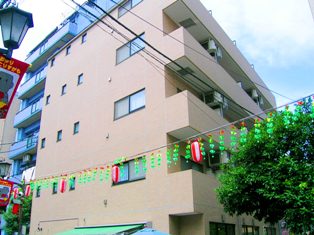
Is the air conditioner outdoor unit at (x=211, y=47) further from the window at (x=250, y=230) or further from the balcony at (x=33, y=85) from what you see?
the balcony at (x=33, y=85)

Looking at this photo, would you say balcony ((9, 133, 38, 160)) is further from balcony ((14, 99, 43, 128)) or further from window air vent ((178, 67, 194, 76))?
window air vent ((178, 67, 194, 76))

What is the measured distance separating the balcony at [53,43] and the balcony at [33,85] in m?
2.02

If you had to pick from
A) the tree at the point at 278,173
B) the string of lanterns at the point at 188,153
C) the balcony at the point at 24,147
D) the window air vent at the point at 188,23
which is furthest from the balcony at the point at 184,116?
the balcony at the point at 24,147

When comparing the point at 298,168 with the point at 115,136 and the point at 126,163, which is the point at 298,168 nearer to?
the point at 126,163

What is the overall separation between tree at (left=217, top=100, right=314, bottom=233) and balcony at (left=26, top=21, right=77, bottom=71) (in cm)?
2069

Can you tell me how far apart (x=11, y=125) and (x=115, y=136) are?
959 inches

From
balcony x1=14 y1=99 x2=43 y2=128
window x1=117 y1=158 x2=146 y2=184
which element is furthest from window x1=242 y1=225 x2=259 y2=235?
balcony x1=14 y1=99 x2=43 y2=128

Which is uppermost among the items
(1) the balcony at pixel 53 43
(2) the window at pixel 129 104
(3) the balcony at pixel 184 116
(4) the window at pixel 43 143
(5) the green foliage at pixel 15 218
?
(1) the balcony at pixel 53 43

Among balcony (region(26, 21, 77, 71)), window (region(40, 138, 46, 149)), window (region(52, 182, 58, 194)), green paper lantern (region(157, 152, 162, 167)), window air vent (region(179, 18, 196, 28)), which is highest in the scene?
balcony (region(26, 21, 77, 71))

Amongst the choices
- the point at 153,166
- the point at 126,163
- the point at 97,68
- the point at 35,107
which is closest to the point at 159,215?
the point at 153,166

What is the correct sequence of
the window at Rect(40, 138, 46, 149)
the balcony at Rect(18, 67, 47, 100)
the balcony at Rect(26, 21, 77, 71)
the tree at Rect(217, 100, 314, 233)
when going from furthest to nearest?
the balcony at Rect(18, 67, 47, 100), the balcony at Rect(26, 21, 77, 71), the window at Rect(40, 138, 46, 149), the tree at Rect(217, 100, 314, 233)

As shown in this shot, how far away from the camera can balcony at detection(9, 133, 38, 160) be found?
28.4 metres

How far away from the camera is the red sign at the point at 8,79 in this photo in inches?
263

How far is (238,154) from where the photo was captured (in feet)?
43.3
